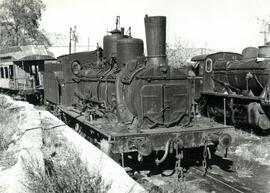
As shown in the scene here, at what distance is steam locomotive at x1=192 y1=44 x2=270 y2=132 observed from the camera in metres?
12.5

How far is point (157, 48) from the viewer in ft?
26.2

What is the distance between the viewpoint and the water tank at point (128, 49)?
345 inches

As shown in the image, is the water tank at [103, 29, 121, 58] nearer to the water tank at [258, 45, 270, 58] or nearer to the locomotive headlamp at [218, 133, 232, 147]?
the locomotive headlamp at [218, 133, 232, 147]

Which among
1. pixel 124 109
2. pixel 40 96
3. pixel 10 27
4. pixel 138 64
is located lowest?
pixel 40 96

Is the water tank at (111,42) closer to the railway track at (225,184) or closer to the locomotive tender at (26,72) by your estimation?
the railway track at (225,184)

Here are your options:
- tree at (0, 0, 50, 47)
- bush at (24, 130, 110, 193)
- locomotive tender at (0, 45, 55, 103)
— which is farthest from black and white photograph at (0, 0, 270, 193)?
tree at (0, 0, 50, 47)

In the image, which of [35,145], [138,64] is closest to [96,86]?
[138,64]

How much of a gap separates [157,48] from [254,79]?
20.5 ft

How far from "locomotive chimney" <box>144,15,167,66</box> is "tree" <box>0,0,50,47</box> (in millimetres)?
41139

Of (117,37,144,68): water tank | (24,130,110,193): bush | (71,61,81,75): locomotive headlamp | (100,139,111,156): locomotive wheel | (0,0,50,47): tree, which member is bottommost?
(100,139,111,156): locomotive wheel

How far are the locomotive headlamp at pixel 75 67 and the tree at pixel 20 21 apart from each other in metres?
36.4

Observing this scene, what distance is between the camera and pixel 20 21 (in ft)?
152

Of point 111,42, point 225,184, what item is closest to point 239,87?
point 111,42

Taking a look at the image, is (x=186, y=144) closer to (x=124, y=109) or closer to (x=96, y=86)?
(x=124, y=109)
